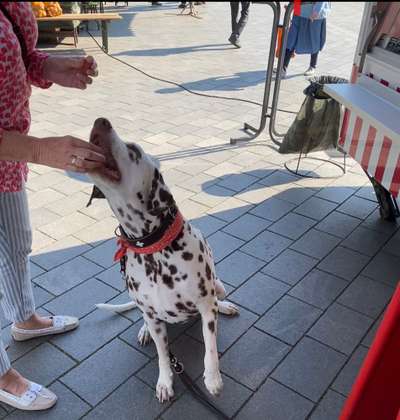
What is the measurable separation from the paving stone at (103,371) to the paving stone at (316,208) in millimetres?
2205

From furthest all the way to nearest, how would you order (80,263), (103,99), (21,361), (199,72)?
(199,72) → (103,99) → (80,263) → (21,361)

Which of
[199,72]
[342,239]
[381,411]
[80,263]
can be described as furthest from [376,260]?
[199,72]

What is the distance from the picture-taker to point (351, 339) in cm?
288

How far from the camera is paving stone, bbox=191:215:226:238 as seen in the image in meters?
3.97

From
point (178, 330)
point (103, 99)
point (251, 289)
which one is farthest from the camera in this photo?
point (103, 99)

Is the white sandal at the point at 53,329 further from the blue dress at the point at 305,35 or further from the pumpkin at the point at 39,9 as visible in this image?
the pumpkin at the point at 39,9

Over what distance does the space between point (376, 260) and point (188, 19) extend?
1238 cm

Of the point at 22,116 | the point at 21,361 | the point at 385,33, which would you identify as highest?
the point at 385,33

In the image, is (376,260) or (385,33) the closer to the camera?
(385,33)

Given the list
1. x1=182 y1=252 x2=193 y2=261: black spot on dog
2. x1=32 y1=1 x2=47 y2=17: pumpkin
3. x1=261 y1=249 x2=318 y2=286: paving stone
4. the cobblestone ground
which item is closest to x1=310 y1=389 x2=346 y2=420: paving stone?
the cobblestone ground

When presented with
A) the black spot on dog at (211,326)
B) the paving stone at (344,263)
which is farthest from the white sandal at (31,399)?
the paving stone at (344,263)

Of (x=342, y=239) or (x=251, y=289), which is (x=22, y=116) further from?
(x=342, y=239)

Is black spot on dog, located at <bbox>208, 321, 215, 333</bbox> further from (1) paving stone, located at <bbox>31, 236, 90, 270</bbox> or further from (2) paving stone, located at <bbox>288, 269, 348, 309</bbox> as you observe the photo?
(1) paving stone, located at <bbox>31, 236, 90, 270</bbox>

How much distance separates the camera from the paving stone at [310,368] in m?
2.56
